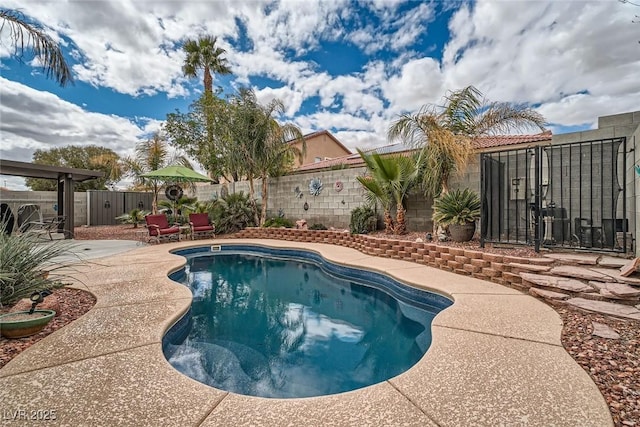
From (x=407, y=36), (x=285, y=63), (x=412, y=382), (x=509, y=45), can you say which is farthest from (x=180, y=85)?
(x=412, y=382)

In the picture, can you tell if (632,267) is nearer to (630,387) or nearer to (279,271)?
(630,387)

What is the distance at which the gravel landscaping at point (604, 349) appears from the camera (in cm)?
185

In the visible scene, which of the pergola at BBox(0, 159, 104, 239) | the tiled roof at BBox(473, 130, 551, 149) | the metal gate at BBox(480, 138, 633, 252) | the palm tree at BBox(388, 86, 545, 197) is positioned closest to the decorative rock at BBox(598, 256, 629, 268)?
the metal gate at BBox(480, 138, 633, 252)

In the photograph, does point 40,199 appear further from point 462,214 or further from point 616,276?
point 616,276

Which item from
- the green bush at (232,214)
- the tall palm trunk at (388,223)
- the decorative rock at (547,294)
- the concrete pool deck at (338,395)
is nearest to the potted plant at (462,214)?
the tall palm trunk at (388,223)

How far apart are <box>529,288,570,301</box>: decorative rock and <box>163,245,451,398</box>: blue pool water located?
1.17 m

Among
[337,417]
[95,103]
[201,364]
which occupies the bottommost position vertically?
[201,364]

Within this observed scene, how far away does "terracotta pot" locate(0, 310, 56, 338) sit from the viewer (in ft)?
8.92

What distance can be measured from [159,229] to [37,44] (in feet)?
20.5

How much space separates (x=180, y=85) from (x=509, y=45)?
52.9 ft

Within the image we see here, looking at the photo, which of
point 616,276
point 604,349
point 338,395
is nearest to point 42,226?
point 338,395

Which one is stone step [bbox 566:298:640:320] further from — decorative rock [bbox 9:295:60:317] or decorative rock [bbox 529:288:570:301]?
decorative rock [bbox 9:295:60:317]

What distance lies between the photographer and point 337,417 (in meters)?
1.77

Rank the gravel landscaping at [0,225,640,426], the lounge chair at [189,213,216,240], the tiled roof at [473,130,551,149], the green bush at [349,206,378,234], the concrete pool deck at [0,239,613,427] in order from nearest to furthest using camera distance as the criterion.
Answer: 1. the concrete pool deck at [0,239,613,427]
2. the gravel landscaping at [0,225,640,426]
3. the tiled roof at [473,130,551,149]
4. the green bush at [349,206,378,234]
5. the lounge chair at [189,213,216,240]
